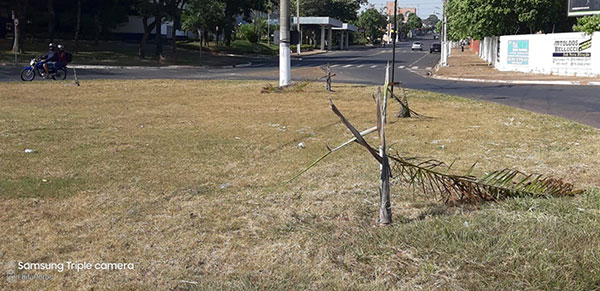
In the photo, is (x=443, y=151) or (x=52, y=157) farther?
(x=443, y=151)

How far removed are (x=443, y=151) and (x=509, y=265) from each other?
15.5 ft

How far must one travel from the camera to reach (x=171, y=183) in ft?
22.7

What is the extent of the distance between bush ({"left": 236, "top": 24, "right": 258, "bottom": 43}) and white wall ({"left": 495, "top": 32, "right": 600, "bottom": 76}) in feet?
132

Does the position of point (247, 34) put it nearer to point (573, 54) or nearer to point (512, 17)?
point (512, 17)

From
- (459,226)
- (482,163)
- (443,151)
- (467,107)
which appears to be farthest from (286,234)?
(467,107)

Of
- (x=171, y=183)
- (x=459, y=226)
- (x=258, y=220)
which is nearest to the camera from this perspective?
(x=459, y=226)

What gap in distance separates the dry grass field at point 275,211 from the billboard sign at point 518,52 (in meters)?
21.5

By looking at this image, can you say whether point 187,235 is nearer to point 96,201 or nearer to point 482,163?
point 96,201

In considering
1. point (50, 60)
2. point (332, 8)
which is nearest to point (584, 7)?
point (50, 60)

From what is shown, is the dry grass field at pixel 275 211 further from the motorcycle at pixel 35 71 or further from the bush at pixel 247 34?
the bush at pixel 247 34

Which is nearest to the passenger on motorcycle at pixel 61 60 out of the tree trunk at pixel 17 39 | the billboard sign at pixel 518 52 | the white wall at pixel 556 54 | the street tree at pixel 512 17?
the tree trunk at pixel 17 39

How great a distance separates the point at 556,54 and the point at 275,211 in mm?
26659

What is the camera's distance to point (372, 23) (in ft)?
397

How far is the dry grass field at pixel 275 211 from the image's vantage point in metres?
4.28
